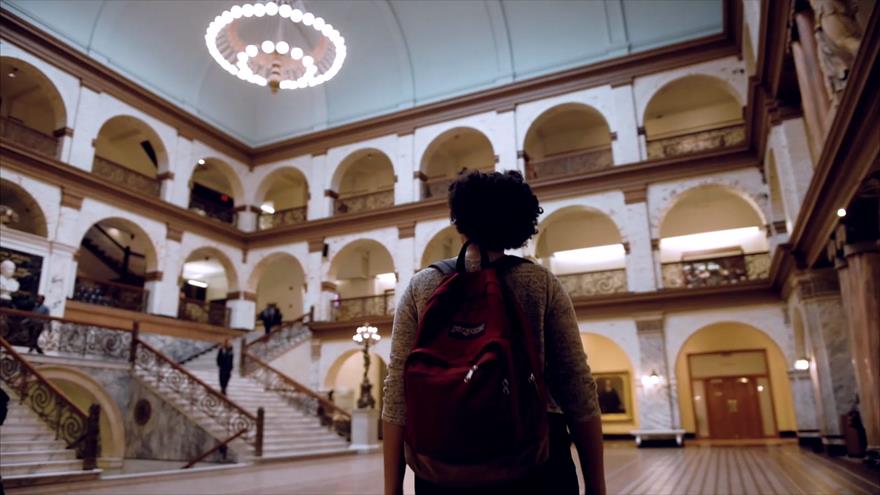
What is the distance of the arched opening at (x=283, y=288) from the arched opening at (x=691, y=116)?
605 inches

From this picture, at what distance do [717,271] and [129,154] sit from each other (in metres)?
20.3

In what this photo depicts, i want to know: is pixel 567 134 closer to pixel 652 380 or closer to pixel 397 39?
pixel 397 39

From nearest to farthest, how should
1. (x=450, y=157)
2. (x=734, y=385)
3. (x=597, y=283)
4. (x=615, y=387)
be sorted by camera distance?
(x=597, y=283), (x=734, y=385), (x=615, y=387), (x=450, y=157)

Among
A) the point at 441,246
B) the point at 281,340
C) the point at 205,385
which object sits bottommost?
the point at 205,385

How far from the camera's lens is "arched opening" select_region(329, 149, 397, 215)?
2191 cm

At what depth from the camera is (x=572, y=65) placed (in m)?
19.1

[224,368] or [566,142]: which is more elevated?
[566,142]

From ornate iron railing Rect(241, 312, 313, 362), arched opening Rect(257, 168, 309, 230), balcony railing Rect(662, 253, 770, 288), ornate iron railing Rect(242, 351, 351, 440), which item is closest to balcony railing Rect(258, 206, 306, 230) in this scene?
arched opening Rect(257, 168, 309, 230)

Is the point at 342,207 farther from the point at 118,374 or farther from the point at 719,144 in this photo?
the point at 719,144

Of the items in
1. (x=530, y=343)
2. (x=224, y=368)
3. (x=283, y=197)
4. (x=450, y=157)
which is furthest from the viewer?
(x=283, y=197)

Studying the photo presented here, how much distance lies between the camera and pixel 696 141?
58.0 feet

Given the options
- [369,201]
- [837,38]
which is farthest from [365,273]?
[837,38]

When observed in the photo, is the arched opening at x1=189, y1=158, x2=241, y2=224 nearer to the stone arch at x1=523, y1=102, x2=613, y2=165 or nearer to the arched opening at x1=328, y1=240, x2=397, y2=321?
the arched opening at x1=328, y1=240, x2=397, y2=321

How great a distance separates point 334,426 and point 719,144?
13407 mm
